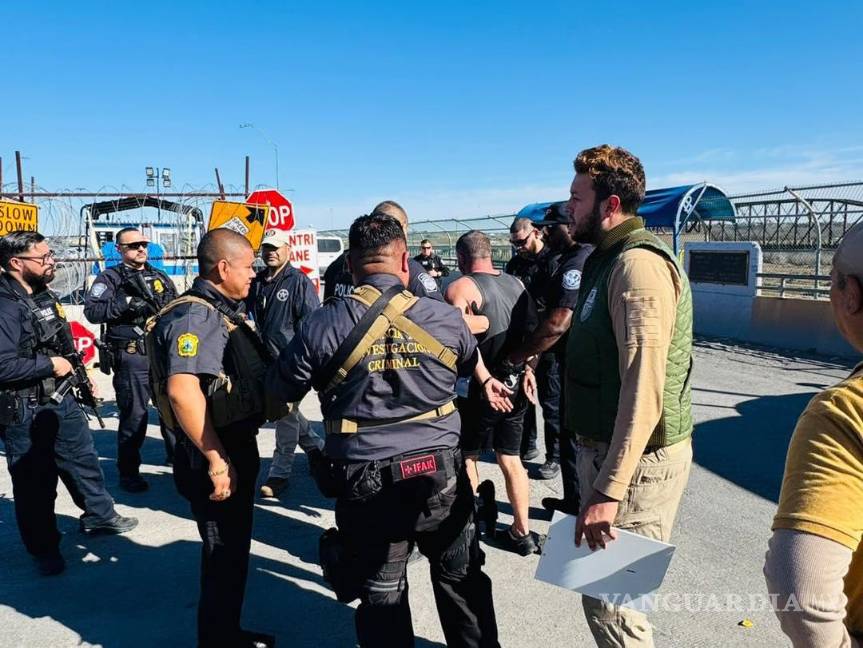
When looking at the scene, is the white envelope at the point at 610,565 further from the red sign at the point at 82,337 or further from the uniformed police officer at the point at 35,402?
the red sign at the point at 82,337

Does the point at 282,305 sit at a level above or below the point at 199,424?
above

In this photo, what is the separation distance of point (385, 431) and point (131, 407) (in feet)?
11.3

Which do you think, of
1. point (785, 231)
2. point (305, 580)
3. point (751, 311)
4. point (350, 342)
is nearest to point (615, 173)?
point (350, 342)

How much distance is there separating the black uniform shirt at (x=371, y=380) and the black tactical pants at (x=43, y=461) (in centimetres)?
217

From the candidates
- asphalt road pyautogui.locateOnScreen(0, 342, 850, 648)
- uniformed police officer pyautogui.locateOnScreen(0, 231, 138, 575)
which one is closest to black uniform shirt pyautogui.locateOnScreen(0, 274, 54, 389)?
uniformed police officer pyautogui.locateOnScreen(0, 231, 138, 575)

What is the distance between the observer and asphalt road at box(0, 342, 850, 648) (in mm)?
2965

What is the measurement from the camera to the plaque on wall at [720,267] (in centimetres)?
1160

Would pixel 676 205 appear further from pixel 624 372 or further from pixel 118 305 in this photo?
pixel 624 372

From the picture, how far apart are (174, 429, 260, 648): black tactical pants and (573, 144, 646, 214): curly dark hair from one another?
1.81 metres

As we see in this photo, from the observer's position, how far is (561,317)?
3.71 metres

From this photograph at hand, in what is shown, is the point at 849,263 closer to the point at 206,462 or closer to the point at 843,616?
the point at 843,616

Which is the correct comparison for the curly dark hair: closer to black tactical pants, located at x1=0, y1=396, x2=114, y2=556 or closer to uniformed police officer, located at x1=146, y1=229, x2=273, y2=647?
uniformed police officer, located at x1=146, y1=229, x2=273, y2=647

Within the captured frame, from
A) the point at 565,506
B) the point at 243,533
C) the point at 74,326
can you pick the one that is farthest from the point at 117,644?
the point at 74,326

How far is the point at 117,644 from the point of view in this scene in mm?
2938
